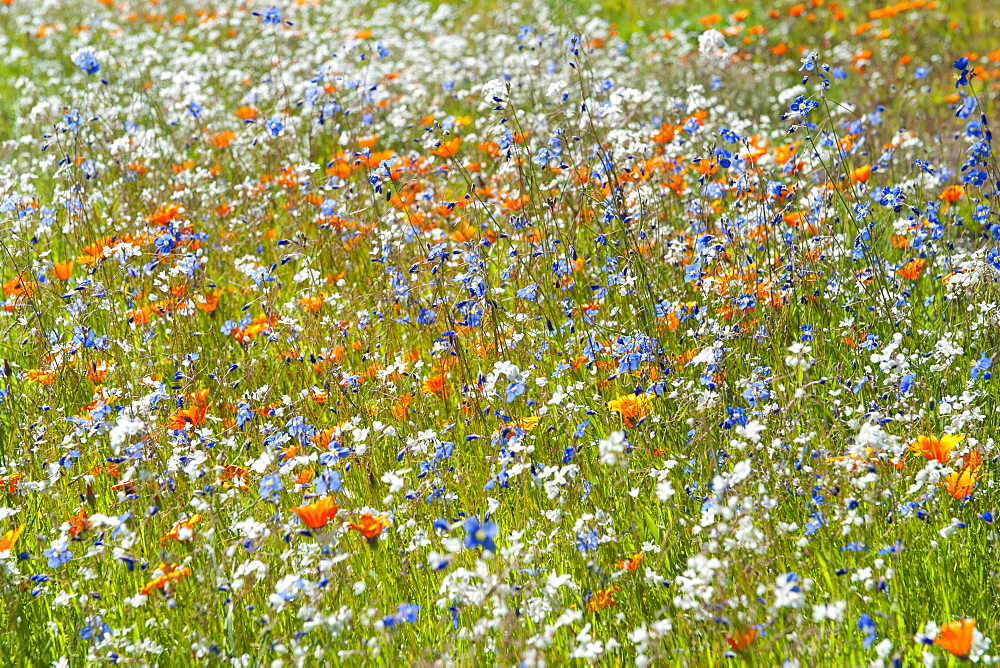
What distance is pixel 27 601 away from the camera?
97.0 inches

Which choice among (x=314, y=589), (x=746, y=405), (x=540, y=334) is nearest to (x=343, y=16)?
(x=540, y=334)

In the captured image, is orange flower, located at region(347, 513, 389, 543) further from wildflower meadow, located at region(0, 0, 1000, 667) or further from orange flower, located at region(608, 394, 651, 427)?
orange flower, located at region(608, 394, 651, 427)

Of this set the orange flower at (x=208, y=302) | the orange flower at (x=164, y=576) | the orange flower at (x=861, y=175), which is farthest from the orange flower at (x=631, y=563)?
the orange flower at (x=861, y=175)

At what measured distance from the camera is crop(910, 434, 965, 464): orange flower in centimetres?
233

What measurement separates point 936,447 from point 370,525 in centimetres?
134

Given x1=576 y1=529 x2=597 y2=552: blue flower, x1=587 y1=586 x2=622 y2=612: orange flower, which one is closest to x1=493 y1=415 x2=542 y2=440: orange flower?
x1=576 y1=529 x2=597 y2=552: blue flower

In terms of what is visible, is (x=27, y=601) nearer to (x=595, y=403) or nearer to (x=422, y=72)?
(x=595, y=403)

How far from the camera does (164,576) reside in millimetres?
2225

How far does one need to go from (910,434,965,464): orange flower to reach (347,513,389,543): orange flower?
128 cm

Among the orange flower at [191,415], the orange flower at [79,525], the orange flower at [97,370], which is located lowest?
the orange flower at [79,525]

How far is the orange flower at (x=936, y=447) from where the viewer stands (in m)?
2.33

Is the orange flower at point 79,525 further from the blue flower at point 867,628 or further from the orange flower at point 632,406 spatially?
Answer: the blue flower at point 867,628

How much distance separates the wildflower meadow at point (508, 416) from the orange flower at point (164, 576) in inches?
0.5

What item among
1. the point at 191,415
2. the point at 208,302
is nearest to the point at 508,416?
the point at 191,415
